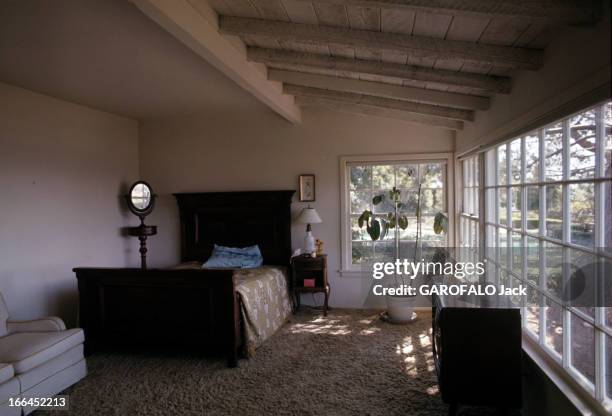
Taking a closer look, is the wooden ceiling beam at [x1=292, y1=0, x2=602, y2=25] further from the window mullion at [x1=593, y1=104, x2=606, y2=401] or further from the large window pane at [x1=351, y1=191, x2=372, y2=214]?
the large window pane at [x1=351, y1=191, x2=372, y2=214]

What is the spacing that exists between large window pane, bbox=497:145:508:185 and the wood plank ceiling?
1.31ft

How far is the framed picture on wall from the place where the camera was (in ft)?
16.0

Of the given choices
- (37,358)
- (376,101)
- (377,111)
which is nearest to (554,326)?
(376,101)

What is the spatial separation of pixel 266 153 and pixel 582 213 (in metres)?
3.74

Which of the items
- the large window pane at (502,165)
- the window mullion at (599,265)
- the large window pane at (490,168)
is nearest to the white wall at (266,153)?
the large window pane at (490,168)

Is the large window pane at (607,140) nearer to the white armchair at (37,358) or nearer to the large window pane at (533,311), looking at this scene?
the large window pane at (533,311)

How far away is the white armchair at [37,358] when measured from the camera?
2.51 m

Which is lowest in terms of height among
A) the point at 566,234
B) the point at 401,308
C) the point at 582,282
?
the point at 401,308

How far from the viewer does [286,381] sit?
9.86 feet

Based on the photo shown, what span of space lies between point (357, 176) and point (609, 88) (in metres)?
3.51

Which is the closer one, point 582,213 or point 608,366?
point 608,366

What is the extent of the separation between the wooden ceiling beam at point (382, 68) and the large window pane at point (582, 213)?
37.8 inches

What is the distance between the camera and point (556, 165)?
2.09 m

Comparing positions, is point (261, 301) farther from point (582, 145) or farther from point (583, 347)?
point (582, 145)
